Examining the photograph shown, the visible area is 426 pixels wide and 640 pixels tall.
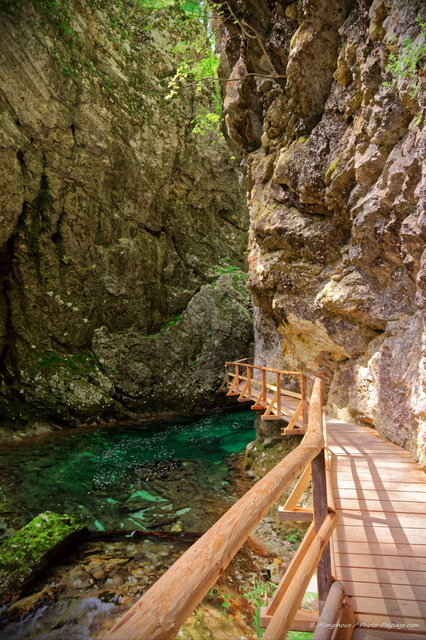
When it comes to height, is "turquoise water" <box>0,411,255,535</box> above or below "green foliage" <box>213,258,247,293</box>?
below

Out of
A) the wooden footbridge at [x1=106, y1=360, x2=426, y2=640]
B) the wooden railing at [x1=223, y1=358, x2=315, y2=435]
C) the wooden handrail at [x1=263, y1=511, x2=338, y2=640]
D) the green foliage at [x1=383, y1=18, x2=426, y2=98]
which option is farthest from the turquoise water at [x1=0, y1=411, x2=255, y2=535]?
the green foliage at [x1=383, y1=18, x2=426, y2=98]

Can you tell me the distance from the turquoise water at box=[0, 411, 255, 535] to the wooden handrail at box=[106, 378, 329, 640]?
566cm

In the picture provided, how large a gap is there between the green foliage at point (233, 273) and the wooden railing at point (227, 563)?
15.0m

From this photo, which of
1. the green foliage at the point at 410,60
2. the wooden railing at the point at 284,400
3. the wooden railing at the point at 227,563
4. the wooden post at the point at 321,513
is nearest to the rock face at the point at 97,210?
the wooden railing at the point at 284,400

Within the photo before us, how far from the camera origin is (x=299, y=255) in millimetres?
8219

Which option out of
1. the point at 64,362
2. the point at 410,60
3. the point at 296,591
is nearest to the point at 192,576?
the point at 296,591

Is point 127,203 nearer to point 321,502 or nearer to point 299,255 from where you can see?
point 299,255

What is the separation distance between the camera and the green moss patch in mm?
4633

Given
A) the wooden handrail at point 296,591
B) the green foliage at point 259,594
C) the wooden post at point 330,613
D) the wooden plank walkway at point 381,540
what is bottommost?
the green foliage at point 259,594

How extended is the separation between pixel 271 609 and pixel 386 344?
4.86m

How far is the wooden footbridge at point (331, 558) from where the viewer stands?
988 millimetres

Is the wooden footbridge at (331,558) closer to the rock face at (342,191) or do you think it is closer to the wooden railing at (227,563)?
the wooden railing at (227,563)

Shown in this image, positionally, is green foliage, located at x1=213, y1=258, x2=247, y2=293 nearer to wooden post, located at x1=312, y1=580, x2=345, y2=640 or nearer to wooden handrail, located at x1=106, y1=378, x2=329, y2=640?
Result: wooden post, located at x1=312, y1=580, x2=345, y2=640

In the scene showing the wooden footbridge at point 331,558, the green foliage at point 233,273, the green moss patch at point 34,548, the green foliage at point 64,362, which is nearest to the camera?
the wooden footbridge at point 331,558
